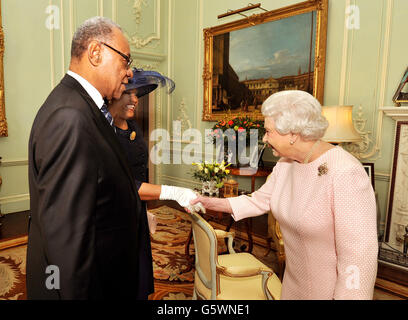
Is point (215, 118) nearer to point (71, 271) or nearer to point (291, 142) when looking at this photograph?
point (291, 142)

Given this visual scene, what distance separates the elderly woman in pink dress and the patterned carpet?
5.36 feet

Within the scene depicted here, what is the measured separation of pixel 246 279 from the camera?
2172 millimetres

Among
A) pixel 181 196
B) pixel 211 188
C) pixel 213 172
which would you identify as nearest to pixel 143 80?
pixel 181 196

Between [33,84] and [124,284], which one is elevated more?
[33,84]

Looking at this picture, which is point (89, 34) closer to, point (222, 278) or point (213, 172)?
point (222, 278)

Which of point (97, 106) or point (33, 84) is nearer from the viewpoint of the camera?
point (97, 106)

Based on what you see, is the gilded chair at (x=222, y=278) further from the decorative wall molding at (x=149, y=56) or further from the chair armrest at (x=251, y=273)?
the decorative wall molding at (x=149, y=56)

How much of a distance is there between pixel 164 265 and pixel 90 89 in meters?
2.70

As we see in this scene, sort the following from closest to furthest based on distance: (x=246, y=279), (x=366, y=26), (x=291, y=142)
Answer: (x=291, y=142) < (x=246, y=279) < (x=366, y=26)

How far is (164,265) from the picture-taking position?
11.4 feet

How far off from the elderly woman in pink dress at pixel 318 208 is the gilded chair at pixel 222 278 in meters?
0.33

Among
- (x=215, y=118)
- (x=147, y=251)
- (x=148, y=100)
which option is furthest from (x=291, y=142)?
(x=148, y=100)

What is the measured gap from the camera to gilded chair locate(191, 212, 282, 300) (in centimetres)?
189
